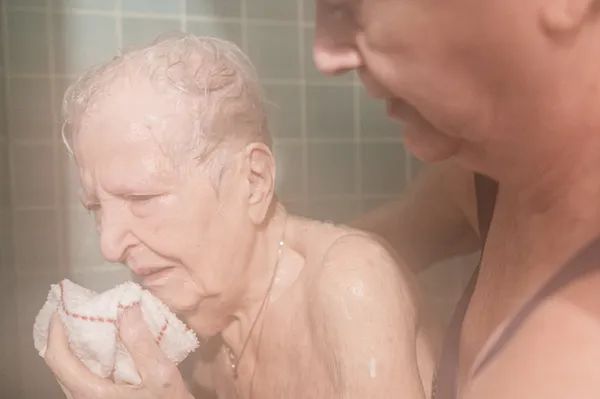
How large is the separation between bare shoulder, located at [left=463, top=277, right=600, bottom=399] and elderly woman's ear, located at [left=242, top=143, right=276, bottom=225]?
0.30 m

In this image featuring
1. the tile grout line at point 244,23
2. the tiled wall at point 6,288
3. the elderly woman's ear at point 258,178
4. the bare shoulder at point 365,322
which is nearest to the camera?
the bare shoulder at point 365,322

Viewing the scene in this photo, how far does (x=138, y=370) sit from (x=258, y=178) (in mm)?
202

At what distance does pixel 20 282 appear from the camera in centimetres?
86

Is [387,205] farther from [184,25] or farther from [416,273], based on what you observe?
[184,25]

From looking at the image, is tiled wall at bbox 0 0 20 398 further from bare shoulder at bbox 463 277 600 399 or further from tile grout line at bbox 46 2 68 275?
bare shoulder at bbox 463 277 600 399

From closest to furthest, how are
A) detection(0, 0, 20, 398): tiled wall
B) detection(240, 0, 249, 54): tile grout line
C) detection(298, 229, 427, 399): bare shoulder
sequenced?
1. detection(298, 229, 427, 399): bare shoulder
2. detection(0, 0, 20, 398): tiled wall
3. detection(240, 0, 249, 54): tile grout line

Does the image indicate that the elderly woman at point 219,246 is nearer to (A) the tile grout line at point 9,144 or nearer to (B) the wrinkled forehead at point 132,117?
(B) the wrinkled forehead at point 132,117

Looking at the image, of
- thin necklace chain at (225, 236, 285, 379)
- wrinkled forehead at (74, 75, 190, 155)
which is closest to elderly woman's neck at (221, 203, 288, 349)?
thin necklace chain at (225, 236, 285, 379)

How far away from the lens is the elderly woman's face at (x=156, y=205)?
0.57m

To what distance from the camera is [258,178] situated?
63 cm

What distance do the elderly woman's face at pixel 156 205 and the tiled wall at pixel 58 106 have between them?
0.73ft

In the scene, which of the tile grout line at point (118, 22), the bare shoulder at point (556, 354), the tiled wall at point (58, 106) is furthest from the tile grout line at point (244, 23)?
the bare shoulder at point (556, 354)

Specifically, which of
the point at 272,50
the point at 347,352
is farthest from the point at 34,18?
the point at 347,352

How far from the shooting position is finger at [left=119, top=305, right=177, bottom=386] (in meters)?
0.58
